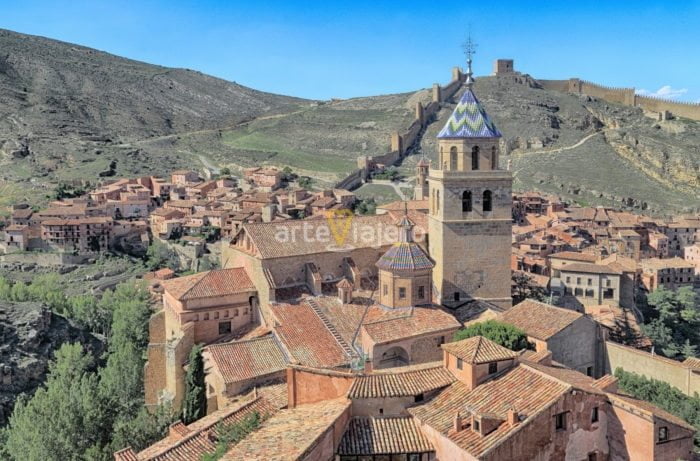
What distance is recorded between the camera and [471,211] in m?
23.4

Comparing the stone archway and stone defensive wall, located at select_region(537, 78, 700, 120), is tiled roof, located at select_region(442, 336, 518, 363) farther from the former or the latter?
stone defensive wall, located at select_region(537, 78, 700, 120)

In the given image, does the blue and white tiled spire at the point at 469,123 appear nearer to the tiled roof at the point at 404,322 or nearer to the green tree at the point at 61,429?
the tiled roof at the point at 404,322

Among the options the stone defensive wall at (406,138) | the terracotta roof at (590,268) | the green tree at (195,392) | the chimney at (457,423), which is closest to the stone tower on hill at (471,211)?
the green tree at (195,392)

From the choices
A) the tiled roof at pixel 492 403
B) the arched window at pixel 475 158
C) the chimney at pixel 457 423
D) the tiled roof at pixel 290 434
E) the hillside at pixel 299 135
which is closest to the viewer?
the tiled roof at pixel 290 434

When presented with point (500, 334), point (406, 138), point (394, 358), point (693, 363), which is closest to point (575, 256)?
point (693, 363)

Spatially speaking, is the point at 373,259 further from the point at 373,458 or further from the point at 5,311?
the point at 5,311

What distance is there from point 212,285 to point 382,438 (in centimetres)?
1160

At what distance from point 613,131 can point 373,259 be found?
76549 mm

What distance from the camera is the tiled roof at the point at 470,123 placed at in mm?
23156

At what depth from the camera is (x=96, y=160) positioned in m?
77.5

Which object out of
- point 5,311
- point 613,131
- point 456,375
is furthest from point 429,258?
point 613,131

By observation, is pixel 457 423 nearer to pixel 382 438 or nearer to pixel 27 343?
pixel 382 438

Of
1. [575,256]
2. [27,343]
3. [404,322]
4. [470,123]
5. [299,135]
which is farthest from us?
[299,135]

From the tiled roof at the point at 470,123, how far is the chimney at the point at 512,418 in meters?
12.6
